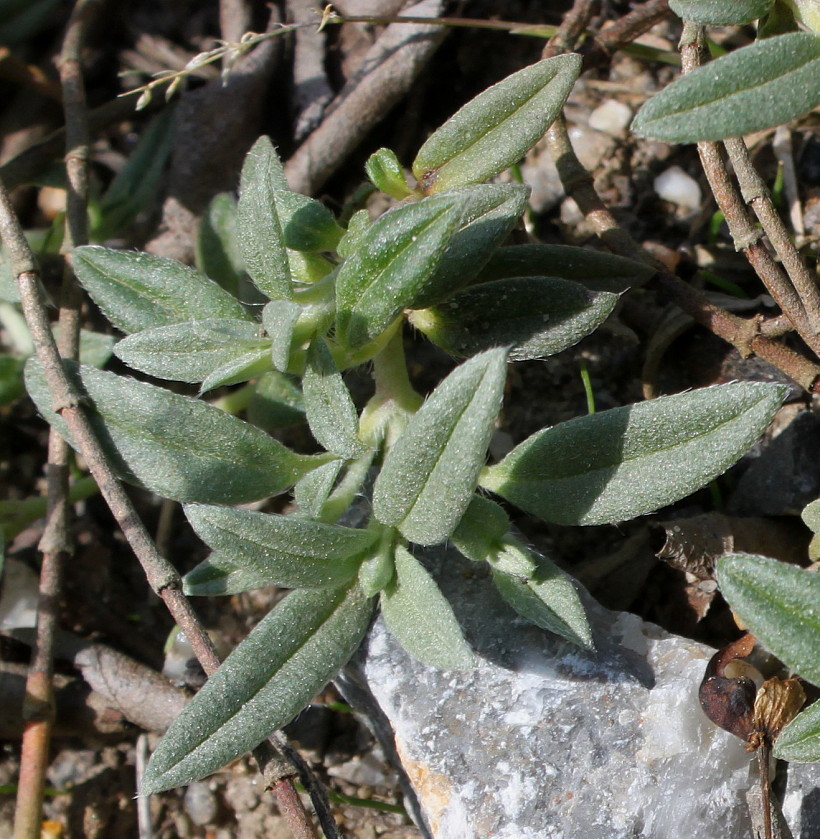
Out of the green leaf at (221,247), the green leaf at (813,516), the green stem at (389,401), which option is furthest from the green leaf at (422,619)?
the green leaf at (221,247)

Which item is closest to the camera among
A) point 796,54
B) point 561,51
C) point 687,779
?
point 796,54

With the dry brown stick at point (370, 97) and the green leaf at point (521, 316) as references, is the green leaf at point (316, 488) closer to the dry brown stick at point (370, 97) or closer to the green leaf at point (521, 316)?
the green leaf at point (521, 316)

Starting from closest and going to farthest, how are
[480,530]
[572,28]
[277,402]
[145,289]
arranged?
1. [480,530]
2. [145,289]
3. [277,402]
4. [572,28]

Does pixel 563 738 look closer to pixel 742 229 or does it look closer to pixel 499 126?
pixel 742 229

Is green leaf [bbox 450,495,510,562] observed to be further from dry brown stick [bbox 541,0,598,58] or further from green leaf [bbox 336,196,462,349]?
dry brown stick [bbox 541,0,598,58]

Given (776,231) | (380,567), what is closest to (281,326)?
(380,567)

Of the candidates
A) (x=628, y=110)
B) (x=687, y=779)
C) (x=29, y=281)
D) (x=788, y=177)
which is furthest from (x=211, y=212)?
(x=687, y=779)

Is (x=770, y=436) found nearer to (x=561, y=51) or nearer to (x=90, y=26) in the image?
(x=561, y=51)
